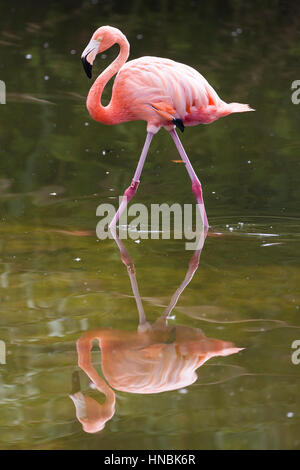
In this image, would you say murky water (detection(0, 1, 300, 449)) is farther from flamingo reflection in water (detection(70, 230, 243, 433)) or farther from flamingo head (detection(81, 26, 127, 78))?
flamingo head (detection(81, 26, 127, 78))

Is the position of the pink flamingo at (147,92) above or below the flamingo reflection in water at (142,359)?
above

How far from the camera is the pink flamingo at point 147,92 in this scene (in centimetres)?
512

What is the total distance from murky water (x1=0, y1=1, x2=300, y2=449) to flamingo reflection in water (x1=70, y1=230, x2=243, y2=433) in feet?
0.04

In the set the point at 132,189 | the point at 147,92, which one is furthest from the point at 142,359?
the point at 147,92

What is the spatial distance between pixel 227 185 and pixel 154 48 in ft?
13.5

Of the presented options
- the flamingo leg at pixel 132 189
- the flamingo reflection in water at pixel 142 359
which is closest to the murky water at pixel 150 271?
the flamingo reflection in water at pixel 142 359

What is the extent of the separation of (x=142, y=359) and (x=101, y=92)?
2049 mm

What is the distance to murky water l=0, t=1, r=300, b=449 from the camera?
130 inches

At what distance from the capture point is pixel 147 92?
5121 millimetres

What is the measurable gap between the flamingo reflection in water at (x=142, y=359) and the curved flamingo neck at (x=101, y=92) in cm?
148

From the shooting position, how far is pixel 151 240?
211 inches

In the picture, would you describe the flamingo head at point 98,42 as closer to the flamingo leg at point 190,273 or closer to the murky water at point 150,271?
the murky water at point 150,271

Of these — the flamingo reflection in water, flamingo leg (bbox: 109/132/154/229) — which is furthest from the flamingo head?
the flamingo reflection in water
